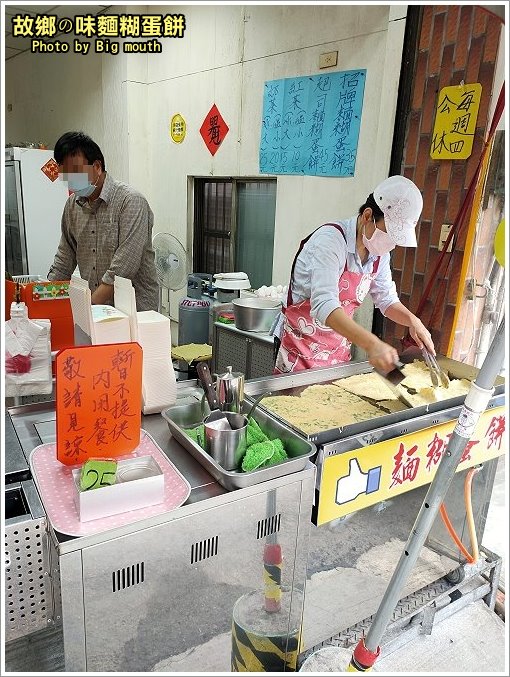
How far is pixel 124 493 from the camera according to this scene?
1153 millimetres

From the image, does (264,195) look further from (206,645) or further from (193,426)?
(206,645)

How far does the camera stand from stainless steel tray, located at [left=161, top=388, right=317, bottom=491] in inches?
50.1

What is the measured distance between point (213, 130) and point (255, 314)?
232 cm

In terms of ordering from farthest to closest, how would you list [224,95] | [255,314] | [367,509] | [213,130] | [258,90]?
[213,130] → [224,95] → [258,90] → [255,314] → [367,509]

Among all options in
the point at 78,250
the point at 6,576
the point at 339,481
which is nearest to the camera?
the point at 6,576

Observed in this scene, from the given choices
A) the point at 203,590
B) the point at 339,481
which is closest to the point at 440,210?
the point at 339,481

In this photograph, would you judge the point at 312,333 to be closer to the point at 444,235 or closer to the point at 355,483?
the point at 355,483

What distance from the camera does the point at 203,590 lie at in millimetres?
1304

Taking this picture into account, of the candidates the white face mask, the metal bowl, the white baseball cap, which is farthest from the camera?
the metal bowl

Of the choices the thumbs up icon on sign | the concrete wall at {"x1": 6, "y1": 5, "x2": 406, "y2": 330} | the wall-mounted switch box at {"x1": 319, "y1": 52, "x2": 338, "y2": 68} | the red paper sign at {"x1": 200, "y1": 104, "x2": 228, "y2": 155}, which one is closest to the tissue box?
the thumbs up icon on sign

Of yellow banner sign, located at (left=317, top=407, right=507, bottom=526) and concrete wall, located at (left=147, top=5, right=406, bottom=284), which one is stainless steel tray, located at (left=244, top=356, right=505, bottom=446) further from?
concrete wall, located at (left=147, top=5, right=406, bottom=284)

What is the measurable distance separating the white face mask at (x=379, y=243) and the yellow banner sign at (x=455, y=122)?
1.24 m

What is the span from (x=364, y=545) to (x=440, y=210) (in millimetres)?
2139

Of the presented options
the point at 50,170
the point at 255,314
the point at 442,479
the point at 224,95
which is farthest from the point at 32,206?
the point at 442,479
